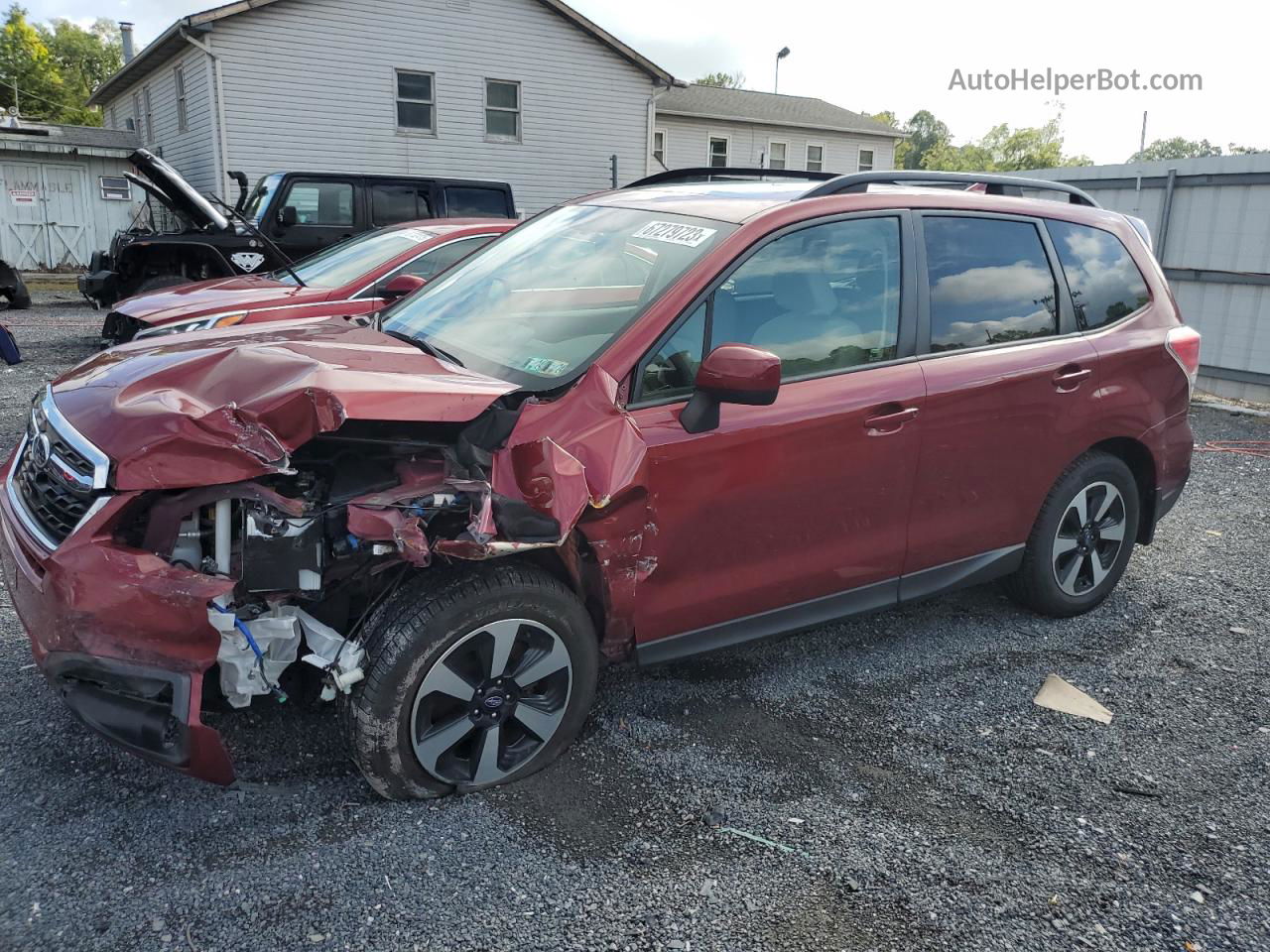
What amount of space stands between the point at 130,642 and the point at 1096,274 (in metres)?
3.97

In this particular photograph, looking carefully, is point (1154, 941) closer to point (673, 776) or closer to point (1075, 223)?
point (673, 776)

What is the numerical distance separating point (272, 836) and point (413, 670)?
2.05 ft

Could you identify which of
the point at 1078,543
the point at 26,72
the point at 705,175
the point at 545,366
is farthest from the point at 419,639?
the point at 26,72

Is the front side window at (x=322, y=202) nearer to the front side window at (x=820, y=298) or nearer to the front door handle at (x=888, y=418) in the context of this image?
the front side window at (x=820, y=298)

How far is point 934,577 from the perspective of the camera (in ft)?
12.2

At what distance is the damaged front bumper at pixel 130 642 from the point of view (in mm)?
2326

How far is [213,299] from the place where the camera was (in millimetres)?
6367

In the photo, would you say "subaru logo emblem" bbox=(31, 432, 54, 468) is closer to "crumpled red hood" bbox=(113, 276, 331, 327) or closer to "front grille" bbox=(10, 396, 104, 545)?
"front grille" bbox=(10, 396, 104, 545)

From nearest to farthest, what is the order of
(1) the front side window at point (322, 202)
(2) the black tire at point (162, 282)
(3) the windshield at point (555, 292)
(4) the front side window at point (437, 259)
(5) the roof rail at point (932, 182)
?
(3) the windshield at point (555, 292) < (5) the roof rail at point (932, 182) < (4) the front side window at point (437, 259) < (2) the black tire at point (162, 282) < (1) the front side window at point (322, 202)

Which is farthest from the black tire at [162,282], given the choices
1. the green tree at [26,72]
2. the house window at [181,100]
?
the green tree at [26,72]

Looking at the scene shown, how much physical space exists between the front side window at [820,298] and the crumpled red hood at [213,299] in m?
4.02

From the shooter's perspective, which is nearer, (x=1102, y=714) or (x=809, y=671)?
(x=1102, y=714)

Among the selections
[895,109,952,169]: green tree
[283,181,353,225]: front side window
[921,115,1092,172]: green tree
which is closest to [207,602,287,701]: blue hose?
[283,181,353,225]: front side window

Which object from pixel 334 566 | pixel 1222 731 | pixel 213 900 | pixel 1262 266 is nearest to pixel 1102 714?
pixel 1222 731
